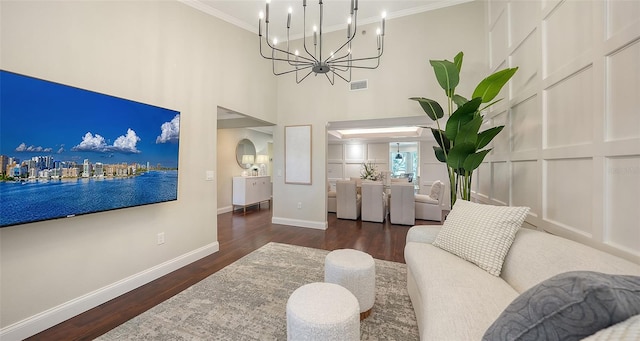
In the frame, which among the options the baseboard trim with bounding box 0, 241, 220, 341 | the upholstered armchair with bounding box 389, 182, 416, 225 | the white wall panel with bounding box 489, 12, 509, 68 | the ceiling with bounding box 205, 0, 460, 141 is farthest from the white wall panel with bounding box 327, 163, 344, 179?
the baseboard trim with bounding box 0, 241, 220, 341

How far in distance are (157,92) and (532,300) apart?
3197 mm

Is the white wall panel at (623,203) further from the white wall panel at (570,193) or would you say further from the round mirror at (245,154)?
the round mirror at (245,154)

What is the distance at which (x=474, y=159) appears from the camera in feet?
7.16

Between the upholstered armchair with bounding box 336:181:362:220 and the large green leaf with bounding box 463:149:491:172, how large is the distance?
2842mm

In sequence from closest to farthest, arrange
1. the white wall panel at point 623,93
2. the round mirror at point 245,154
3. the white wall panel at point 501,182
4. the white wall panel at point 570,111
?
the white wall panel at point 623,93 < the white wall panel at point 570,111 < the white wall panel at point 501,182 < the round mirror at point 245,154

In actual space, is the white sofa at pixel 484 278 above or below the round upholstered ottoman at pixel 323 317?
above

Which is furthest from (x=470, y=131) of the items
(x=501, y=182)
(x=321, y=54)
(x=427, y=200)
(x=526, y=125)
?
(x=427, y=200)

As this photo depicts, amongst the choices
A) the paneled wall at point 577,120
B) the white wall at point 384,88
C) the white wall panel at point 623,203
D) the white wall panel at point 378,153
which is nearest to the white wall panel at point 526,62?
the paneled wall at point 577,120

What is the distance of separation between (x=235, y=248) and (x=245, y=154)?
12.5 ft

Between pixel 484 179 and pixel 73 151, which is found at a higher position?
pixel 73 151

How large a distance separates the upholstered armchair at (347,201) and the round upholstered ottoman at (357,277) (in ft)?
10.6

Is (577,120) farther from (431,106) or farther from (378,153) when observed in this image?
(378,153)

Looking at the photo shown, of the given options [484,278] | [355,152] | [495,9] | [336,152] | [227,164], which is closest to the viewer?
[484,278]

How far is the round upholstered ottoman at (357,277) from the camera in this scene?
1.71 metres
